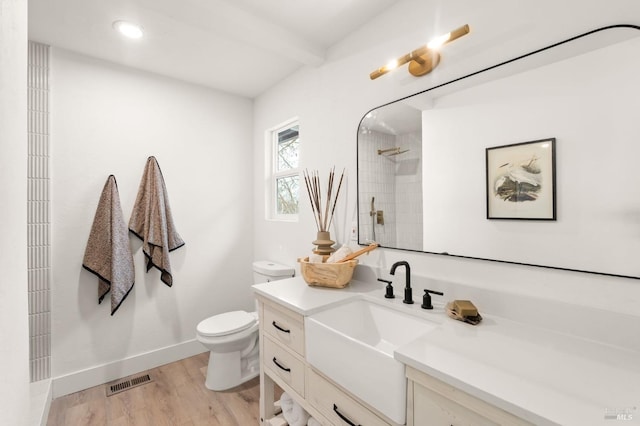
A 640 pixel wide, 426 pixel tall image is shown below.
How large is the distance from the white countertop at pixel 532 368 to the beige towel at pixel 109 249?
2.14m

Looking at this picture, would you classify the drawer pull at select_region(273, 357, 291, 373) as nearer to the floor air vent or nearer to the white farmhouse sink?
the white farmhouse sink

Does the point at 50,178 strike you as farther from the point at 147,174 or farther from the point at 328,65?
the point at 328,65

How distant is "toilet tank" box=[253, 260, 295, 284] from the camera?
234 cm

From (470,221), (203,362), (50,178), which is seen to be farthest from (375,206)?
(50,178)

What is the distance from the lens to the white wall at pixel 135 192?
2049mm

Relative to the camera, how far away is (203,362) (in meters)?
2.46

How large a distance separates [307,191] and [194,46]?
1298 millimetres

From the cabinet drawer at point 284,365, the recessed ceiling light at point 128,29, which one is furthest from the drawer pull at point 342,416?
the recessed ceiling light at point 128,29

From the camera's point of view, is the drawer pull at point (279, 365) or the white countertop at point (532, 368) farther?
the drawer pull at point (279, 365)

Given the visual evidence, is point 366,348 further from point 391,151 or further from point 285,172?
point 285,172

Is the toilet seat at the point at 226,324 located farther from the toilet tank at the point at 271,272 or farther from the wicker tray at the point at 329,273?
the wicker tray at the point at 329,273

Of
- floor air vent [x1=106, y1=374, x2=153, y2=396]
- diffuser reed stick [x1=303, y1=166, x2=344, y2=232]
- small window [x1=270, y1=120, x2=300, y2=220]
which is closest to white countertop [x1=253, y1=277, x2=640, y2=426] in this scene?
diffuser reed stick [x1=303, y1=166, x2=344, y2=232]

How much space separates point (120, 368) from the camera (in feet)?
7.32

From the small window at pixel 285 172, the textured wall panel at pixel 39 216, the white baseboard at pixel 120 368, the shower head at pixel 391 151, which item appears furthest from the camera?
the small window at pixel 285 172
